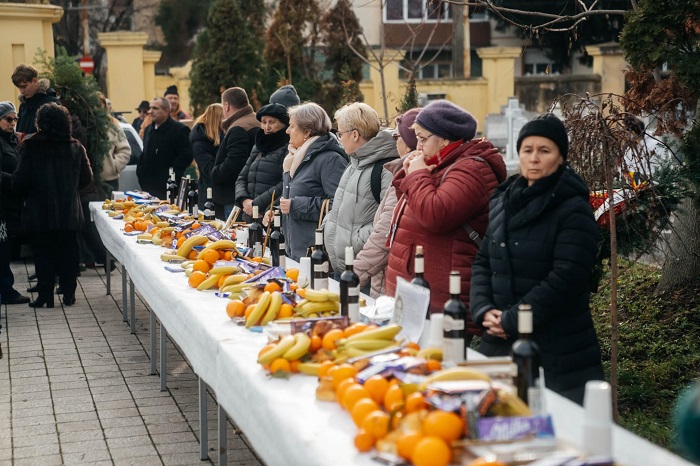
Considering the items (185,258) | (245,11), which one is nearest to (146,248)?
(185,258)

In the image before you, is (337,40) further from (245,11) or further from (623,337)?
(623,337)

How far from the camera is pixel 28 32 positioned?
16.1 m

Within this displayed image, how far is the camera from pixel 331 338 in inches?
150

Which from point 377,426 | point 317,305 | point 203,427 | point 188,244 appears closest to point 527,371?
point 377,426

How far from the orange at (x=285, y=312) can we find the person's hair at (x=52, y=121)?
16.8 ft

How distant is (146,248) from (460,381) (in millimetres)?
4481

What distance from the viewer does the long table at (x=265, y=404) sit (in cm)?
291

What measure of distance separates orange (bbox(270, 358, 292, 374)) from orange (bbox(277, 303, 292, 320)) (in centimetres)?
73

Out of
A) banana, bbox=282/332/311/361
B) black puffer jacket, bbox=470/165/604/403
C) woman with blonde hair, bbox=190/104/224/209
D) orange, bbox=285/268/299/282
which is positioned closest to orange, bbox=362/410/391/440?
banana, bbox=282/332/311/361

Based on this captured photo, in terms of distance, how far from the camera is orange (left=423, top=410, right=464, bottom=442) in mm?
2771

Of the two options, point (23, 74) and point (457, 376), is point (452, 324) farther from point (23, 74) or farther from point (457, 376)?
point (23, 74)

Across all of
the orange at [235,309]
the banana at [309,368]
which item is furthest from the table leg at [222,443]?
the banana at [309,368]

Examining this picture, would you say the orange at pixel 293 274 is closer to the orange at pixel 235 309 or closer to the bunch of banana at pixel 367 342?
the orange at pixel 235 309

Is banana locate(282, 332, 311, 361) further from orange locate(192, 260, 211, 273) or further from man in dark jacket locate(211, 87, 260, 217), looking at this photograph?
man in dark jacket locate(211, 87, 260, 217)
